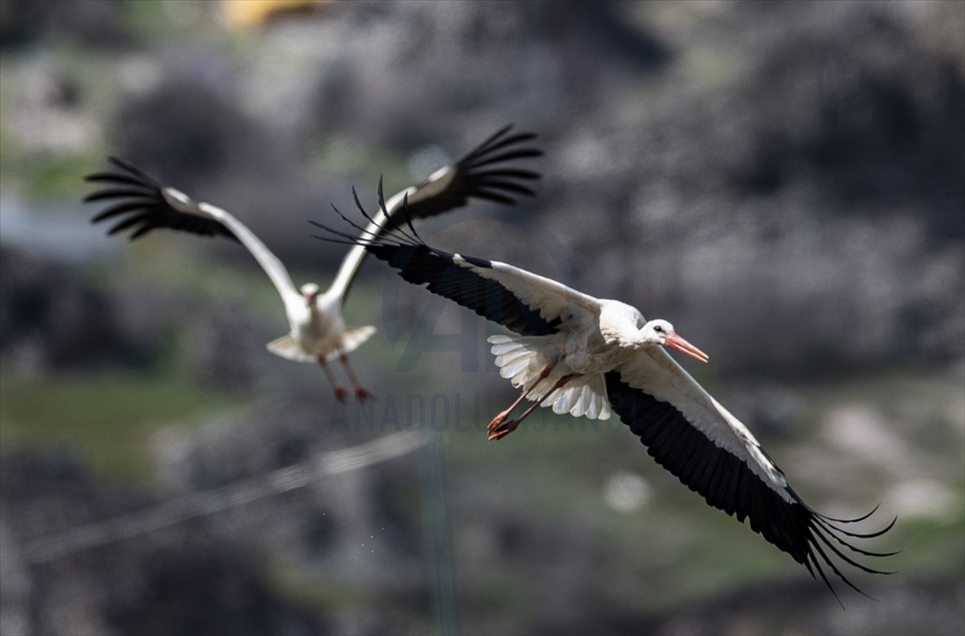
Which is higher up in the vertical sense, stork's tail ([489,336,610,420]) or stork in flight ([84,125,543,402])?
stork in flight ([84,125,543,402])

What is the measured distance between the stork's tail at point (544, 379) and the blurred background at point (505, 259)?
3052mm

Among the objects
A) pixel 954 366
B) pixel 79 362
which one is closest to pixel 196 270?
pixel 79 362

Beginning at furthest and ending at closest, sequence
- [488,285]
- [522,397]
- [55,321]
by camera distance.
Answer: [55,321], [522,397], [488,285]

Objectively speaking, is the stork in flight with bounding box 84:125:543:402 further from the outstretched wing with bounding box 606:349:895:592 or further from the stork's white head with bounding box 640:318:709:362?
the stork's white head with bounding box 640:318:709:362

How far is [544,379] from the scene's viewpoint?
367cm

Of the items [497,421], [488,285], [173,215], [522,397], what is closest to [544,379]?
[522,397]

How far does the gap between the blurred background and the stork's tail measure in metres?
3.05

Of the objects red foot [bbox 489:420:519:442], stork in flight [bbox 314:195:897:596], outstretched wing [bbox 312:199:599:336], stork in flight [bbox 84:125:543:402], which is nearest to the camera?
outstretched wing [bbox 312:199:599:336]

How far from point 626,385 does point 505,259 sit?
5349 mm

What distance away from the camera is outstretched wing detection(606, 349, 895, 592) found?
12.0 ft

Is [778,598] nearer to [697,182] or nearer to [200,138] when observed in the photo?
[697,182]

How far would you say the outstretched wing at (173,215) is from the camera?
4199mm

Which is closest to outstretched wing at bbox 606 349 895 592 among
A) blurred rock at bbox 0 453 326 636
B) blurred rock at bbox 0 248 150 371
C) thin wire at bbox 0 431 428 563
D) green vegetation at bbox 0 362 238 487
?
thin wire at bbox 0 431 428 563

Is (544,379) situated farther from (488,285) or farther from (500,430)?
(488,285)
